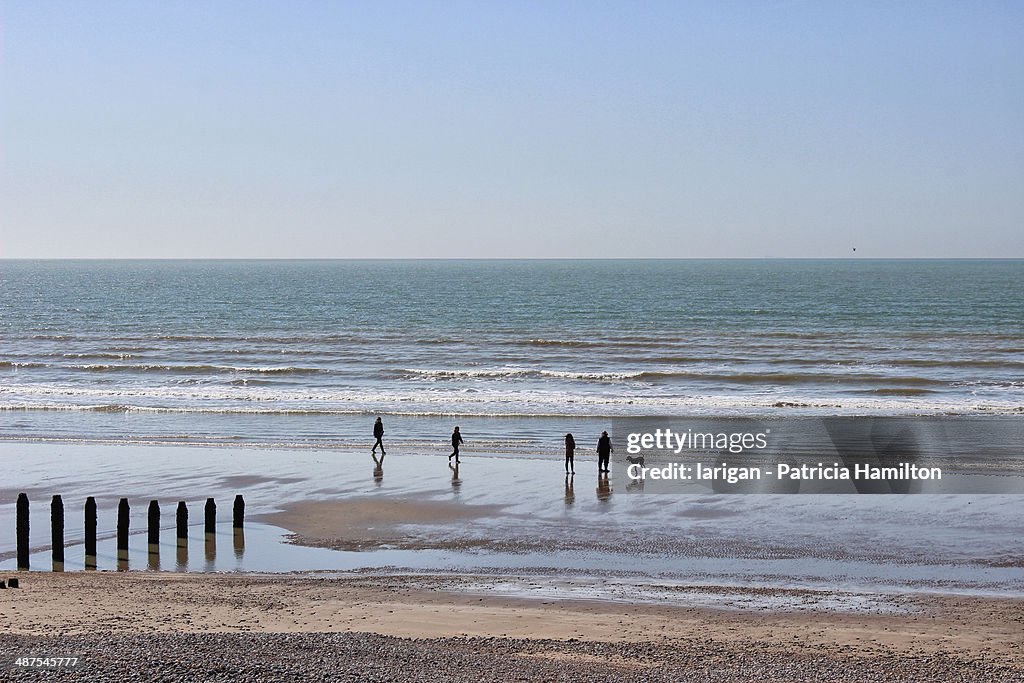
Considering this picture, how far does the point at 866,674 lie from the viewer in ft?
37.1

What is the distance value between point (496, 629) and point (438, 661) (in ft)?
5.12

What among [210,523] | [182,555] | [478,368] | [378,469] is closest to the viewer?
[182,555]

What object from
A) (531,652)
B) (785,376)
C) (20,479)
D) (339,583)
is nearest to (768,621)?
(531,652)

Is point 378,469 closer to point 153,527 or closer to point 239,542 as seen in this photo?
point 239,542

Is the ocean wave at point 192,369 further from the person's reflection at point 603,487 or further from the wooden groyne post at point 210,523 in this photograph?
the wooden groyne post at point 210,523

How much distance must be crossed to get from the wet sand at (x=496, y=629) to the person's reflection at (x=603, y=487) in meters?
7.22

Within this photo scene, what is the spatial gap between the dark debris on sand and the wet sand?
0.10 ft

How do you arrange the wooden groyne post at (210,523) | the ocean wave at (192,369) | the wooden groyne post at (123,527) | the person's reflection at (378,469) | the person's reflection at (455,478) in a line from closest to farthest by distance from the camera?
1. the wooden groyne post at (123,527)
2. the wooden groyne post at (210,523)
3. the person's reflection at (455,478)
4. the person's reflection at (378,469)
5. the ocean wave at (192,369)

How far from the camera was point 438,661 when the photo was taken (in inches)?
456

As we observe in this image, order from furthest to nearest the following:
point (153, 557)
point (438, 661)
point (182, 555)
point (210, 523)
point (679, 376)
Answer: point (679, 376), point (210, 523), point (182, 555), point (153, 557), point (438, 661)

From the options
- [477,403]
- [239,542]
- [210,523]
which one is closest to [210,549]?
[239,542]

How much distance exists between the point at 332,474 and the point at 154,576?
987 cm

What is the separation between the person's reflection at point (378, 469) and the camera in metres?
24.9

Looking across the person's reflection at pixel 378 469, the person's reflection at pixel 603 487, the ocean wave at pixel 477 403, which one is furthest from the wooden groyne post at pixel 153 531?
the ocean wave at pixel 477 403
